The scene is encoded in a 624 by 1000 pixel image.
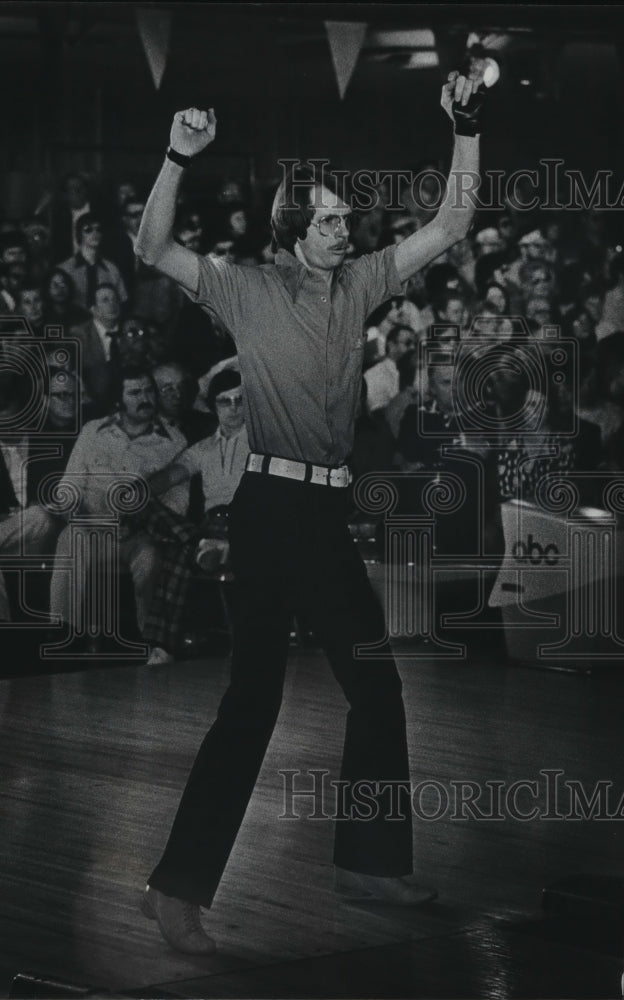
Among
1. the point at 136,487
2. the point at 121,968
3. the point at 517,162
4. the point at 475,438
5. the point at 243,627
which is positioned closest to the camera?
the point at 121,968

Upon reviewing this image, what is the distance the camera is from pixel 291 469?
320 cm

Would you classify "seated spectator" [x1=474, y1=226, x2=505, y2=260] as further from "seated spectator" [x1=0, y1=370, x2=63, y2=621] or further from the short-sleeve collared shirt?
the short-sleeve collared shirt

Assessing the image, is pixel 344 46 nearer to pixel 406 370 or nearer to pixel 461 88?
pixel 406 370

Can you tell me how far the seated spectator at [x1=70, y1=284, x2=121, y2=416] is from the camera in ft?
20.5

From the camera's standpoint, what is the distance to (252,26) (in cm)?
671

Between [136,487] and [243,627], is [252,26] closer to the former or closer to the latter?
[136,487]

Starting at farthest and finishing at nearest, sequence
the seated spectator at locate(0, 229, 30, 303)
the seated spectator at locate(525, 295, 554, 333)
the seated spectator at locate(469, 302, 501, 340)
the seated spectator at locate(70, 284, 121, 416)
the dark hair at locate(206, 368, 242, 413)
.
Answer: the seated spectator at locate(525, 295, 554, 333) → the seated spectator at locate(469, 302, 501, 340) → the seated spectator at locate(0, 229, 30, 303) → the seated spectator at locate(70, 284, 121, 416) → the dark hair at locate(206, 368, 242, 413)

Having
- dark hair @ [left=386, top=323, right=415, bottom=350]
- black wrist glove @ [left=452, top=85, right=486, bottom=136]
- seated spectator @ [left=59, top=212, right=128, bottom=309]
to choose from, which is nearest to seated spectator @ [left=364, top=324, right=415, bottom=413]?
dark hair @ [left=386, top=323, right=415, bottom=350]

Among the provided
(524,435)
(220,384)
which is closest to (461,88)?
(220,384)

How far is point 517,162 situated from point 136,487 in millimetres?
A: 2262

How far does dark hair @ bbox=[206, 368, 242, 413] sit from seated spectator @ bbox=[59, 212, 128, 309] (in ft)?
1.80

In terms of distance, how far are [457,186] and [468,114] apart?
133mm

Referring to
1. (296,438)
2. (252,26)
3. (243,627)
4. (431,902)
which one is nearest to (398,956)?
(431,902)

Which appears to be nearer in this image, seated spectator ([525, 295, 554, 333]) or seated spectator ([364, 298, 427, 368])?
seated spectator ([364, 298, 427, 368])
